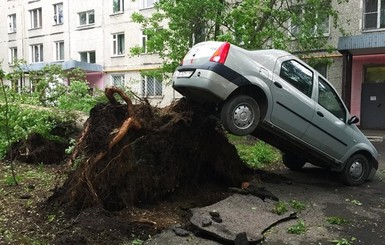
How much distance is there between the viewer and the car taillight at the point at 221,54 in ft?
19.1

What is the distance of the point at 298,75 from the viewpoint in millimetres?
6738

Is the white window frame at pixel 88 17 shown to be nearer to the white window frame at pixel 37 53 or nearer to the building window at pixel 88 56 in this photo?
the building window at pixel 88 56

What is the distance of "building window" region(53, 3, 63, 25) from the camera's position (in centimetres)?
3370

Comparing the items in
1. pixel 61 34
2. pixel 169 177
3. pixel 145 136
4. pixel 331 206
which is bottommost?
pixel 331 206

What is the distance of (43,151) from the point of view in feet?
30.1

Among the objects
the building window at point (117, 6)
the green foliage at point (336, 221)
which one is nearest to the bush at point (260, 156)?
the green foliage at point (336, 221)

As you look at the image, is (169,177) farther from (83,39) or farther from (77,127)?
(83,39)

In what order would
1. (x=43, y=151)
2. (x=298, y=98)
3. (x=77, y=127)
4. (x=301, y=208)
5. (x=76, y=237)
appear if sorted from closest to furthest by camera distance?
1. (x=76, y=237)
2. (x=301, y=208)
3. (x=298, y=98)
4. (x=43, y=151)
5. (x=77, y=127)

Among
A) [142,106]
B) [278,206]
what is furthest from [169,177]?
[278,206]

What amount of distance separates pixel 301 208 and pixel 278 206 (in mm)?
542

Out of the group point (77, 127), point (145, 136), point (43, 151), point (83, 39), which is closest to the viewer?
point (145, 136)

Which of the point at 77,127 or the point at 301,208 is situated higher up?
the point at 77,127

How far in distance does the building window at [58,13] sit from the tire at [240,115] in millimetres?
31032

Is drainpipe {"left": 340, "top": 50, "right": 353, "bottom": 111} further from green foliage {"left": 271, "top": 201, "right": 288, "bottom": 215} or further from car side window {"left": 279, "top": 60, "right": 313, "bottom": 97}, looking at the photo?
green foliage {"left": 271, "top": 201, "right": 288, "bottom": 215}
